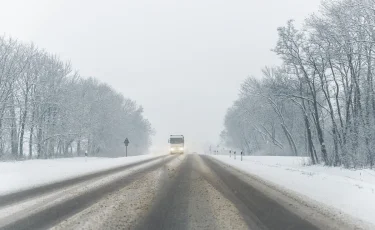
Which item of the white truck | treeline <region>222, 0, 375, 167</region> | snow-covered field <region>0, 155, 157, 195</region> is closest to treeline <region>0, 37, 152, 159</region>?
snow-covered field <region>0, 155, 157, 195</region>

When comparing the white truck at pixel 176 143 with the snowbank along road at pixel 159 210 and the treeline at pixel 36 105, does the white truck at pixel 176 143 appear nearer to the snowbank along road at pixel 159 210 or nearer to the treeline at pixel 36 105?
the treeline at pixel 36 105

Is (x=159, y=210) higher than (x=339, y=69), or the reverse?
(x=339, y=69)

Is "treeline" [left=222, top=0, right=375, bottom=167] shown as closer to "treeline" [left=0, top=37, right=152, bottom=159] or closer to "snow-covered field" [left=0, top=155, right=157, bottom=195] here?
"snow-covered field" [left=0, top=155, right=157, bottom=195]

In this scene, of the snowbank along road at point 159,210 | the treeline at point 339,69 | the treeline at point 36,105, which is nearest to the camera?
the snowbank along road at point 159,210

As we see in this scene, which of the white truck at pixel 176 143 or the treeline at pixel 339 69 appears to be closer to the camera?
the treeline at pixel 339 69

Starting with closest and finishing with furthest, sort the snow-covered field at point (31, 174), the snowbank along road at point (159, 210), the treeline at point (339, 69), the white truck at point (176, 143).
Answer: the snowbank along road at point (159, 210) → the snow-covered field at point (31, 174) → the treeline at point (339, 69) → the white truck at point (176, 143)

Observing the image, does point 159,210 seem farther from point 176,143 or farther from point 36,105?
point 176,143

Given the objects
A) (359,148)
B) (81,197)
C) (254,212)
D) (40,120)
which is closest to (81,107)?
(40,120)

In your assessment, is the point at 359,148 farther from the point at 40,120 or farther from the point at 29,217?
the point at 40,120

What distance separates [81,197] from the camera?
25.8 feet

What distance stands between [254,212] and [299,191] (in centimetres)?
373

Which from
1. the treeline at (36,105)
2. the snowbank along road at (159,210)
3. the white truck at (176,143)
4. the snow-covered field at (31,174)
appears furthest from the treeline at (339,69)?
the white truck at (176,143)

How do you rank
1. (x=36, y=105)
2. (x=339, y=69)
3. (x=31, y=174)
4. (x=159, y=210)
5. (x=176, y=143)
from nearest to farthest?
(x=159, y=210) → (x=31, y=174) → (x=339, y=69) → (x=36, y=105) → (x=176, y=143)

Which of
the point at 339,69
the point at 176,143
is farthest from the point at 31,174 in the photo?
the point at 176,143
